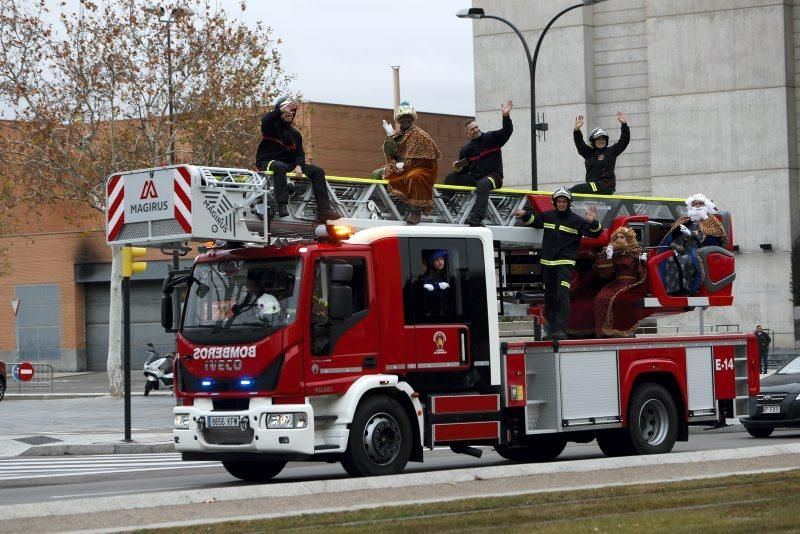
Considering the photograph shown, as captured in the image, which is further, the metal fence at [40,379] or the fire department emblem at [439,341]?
the metal fence at [40,379]

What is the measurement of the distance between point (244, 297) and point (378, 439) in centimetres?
205

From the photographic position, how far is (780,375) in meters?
26.0

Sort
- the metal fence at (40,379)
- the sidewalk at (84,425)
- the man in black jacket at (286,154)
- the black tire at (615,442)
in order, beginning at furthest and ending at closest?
1. the metal fence at (40,379)
2. the sidewalk at (84,425)
3. the black tire at (615,442)
4. the man in black jacket at (286,154)

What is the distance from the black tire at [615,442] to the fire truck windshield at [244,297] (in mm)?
5051

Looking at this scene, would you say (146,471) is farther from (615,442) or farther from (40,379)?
(40,379)

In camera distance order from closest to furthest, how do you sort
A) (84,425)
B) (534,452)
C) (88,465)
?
(534,452) < (88,465) < (84,425)

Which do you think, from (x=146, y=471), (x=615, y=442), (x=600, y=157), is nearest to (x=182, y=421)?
(x=146, y=471)

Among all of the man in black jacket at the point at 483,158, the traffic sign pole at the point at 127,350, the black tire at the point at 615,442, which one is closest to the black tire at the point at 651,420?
the black tire at the point at 615,442

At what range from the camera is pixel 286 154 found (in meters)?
17.5

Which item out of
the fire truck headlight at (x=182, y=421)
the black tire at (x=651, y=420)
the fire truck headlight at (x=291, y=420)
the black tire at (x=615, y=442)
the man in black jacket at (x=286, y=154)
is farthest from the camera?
the black tire at (x=615, y=442)

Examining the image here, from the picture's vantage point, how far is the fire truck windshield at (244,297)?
16.4 metres

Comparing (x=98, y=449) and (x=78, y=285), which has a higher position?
(x=78, y=285)

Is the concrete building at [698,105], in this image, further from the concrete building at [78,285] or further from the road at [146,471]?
the road at [146,471]

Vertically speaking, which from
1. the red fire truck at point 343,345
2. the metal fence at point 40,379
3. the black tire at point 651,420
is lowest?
the metal fence at point 40,379
